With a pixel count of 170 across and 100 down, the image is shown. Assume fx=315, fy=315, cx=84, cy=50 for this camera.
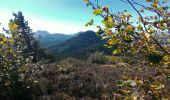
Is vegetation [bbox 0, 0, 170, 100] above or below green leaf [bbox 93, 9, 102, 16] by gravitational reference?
below

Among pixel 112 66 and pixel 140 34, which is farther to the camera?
pixel 112 66

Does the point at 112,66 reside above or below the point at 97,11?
below

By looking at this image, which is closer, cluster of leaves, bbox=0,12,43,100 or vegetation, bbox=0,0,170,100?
vegetation, bbox=0,0,170,100

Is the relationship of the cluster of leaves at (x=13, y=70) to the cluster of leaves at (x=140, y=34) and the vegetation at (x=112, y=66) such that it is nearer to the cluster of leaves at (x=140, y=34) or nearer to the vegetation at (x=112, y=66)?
the vegetation at (x=112, y=66)

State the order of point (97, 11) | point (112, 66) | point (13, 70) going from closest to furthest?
point (97, 11) → point (112, 66) → point (13, 70)

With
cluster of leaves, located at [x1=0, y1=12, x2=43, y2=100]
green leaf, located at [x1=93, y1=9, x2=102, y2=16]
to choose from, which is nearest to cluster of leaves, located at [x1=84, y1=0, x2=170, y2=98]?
green leaf, located at [x1=93, y1=9, x2=102, y2=16]

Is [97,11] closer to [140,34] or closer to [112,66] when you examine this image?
[140,34]

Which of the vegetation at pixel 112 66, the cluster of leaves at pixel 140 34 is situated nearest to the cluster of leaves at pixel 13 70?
the vegetation at pixel 112 66

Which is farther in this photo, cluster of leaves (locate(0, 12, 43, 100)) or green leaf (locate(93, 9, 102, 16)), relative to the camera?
cluster of leaves (locate(0, 12, 43, 100))

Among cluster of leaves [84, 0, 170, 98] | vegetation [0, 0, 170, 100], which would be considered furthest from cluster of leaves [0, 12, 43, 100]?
cluster of leaves [84, 0, 170, 98]

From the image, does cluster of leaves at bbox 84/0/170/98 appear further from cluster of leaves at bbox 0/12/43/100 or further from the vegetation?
cluster of leaves at bbox 0/12/43/100

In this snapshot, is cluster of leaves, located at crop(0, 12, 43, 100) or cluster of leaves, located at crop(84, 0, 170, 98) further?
cluster of leaves, located at crop(0, 12, 43, 100)

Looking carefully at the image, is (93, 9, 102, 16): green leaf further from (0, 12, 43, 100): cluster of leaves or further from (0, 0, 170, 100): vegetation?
(0, 12, 43, 100): cluster of leaves

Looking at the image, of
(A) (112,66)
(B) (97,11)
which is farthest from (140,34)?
(A) (112,66)
